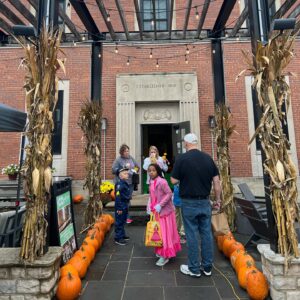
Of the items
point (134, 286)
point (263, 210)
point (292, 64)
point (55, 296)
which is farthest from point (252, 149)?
point (55, 296)

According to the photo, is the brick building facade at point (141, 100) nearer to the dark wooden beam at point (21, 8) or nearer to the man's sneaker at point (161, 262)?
the dark wooden beam at point (21, 8)

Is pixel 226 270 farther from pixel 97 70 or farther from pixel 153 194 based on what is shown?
pixel 97 70

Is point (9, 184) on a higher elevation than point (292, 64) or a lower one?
lower

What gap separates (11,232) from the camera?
12.2ft

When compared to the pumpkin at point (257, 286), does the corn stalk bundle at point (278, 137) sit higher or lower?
higher

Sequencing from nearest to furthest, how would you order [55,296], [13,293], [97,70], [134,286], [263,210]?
[13,293] → [55,296] → [134,286] → [263,210] → [97,70]

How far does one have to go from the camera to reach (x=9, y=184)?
8.52m

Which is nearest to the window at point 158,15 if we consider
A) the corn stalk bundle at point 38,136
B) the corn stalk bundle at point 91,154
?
the corn stalk bundle at point 91,154

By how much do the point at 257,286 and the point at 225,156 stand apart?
3.08 m

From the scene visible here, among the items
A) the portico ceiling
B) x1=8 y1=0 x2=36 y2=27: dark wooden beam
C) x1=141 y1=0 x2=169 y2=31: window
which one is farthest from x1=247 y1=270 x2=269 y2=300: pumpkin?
x1=141 y1=0 x2=169 y2=31: window

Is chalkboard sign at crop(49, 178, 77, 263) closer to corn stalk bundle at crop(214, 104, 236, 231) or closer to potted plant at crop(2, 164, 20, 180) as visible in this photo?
corn stalk bundle at crop(214, 104, 236, 231)

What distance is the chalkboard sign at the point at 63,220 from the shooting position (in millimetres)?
3604

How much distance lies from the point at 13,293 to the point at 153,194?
6.93 ft

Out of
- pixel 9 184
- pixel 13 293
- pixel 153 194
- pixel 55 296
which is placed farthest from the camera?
pixel 9 184
